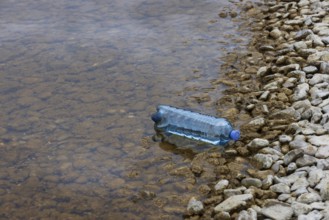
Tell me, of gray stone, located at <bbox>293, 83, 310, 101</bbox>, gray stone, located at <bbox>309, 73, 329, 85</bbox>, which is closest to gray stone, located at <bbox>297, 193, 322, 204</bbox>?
gray stone, located at <bbox>293, 83, 310, 101</bbox>

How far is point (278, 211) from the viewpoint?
3.54m

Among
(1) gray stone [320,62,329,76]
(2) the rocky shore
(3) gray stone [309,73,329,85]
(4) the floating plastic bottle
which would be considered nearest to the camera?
(2) the rocky shore

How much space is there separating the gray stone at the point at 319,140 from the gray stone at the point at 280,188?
0.57 m

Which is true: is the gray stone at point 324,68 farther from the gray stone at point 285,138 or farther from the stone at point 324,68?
the gray stone at point 285,138

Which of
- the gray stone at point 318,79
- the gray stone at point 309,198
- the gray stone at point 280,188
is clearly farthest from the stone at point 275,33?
the gray stone at point 309,198

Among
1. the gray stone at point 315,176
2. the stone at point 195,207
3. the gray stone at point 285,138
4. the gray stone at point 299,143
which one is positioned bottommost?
the stone at point 195,207

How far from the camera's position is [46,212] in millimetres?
3904

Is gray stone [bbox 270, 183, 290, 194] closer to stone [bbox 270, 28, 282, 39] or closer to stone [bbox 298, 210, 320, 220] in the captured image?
stone [bbox 298, 210, 320, 220]

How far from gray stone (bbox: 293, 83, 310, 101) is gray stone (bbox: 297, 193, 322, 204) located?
157cm

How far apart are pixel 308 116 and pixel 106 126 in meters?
1.83

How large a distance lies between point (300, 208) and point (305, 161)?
2.00 feet

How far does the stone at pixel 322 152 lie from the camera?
4.02 metres

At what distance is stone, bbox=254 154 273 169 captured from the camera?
4.19 metres

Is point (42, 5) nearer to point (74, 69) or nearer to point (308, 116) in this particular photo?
point (74, 69)
